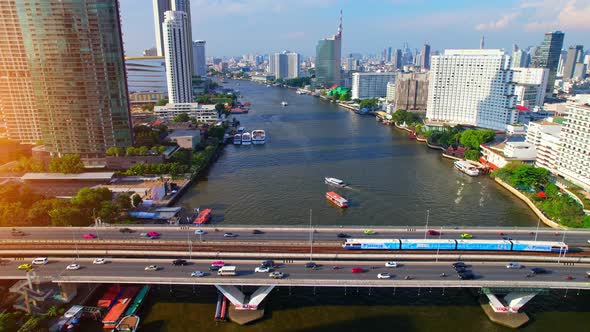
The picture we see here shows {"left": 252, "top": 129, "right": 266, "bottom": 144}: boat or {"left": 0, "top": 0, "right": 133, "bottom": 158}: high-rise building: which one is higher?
{"left": 0, "top": 0, "right": 133, "bottom": 158}: high-rise building

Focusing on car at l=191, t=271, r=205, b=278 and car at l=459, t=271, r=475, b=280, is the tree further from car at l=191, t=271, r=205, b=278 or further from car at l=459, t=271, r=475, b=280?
car at l=459, t=271, r=475, b=280

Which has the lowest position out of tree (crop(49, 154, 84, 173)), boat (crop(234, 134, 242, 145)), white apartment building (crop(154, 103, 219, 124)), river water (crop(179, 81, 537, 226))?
river water (crop(179, 81, 537, 226))

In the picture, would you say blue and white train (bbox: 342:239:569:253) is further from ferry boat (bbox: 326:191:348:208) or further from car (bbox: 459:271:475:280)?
ferry boat (bbox: 326:191:348:208)

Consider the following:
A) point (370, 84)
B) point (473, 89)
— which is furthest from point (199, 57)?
point (473, 89)

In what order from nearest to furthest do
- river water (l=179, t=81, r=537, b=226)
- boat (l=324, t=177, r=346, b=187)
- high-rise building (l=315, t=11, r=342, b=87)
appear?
river water (l=179, t=81, r=537, b=226) < boat (l=324, t=177, r=346, b=187) < high-rise building (l=315, t=11, r=342, b=87)

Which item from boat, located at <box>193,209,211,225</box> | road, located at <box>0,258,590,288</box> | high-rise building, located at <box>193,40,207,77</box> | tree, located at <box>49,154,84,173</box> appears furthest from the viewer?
high-rise building, located at <box>193,40,207,77</box>

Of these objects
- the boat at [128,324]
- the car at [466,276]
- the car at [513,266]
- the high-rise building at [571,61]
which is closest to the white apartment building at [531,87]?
the car at [513,266]

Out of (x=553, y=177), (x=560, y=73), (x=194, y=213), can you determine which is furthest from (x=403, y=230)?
(x=560, y=73)

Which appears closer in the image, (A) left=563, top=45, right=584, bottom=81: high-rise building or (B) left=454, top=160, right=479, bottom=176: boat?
(B) left=454, top=160, right=479, bottom=176: boat

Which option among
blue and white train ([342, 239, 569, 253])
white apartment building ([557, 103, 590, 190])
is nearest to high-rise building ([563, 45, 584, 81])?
white apartment building ([557, 103, 590, 190])
